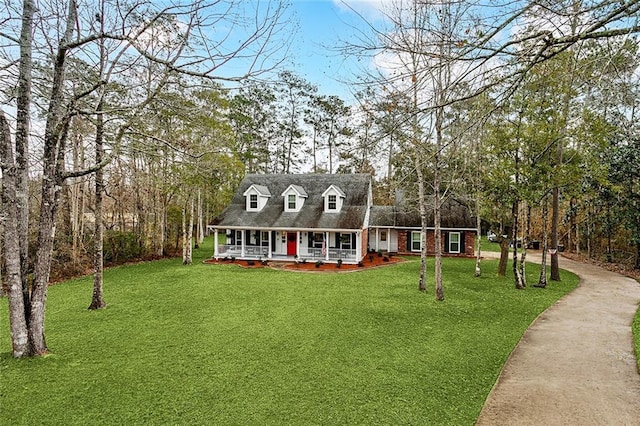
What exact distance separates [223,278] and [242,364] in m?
9.06

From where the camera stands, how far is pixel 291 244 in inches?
876

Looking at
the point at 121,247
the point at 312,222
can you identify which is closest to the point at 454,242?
the point at 312,222

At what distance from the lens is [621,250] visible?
22.4 metres

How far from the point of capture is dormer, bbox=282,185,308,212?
72.7 ft

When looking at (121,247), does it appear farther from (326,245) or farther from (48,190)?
(48,190)

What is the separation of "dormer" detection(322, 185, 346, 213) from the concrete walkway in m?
12.7

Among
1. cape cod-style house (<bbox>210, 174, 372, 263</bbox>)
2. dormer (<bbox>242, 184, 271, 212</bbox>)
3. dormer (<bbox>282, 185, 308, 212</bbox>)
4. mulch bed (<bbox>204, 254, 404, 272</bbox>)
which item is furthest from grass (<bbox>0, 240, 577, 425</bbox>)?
dormer (<bbox>242, 184, 271, 212</bbox>)

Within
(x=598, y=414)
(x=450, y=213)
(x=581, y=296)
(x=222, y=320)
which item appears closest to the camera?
(x=598, y=414)

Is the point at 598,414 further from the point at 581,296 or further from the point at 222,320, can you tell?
the point at 581,296

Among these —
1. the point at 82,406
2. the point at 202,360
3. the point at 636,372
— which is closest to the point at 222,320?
the point at 202,360

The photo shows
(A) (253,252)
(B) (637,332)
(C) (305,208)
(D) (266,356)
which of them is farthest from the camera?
(C) (305,208)

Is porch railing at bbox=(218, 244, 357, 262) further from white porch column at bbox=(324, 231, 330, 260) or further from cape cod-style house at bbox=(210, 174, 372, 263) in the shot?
white porch column at bbox=(324, 231, 330, 260)

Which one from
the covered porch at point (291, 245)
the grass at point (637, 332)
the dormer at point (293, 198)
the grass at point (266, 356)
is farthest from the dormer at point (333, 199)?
the grass at point (637, 332)

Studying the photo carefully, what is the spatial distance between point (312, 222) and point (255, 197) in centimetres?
419
